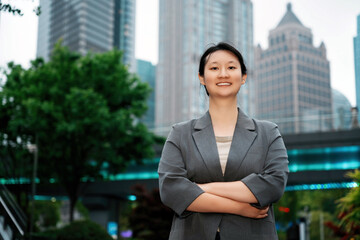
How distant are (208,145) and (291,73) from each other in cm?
12377

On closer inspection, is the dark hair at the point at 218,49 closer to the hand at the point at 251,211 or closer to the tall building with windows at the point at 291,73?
the hand at the point at 251,211

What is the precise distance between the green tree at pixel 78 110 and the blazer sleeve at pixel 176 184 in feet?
48.9

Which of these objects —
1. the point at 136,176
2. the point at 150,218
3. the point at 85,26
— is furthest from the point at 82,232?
the point at 85,26

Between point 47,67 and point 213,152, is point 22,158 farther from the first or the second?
point 213,152

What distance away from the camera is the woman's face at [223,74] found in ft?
10.1

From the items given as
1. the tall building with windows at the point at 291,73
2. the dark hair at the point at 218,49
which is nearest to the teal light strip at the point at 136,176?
the dark hair at the point at 218,49

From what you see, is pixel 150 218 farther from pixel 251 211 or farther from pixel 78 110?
pixel 251 211

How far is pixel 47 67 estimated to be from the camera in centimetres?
1919

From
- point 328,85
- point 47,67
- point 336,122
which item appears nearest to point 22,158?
point 47,67

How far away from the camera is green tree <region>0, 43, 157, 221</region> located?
17.7 meters

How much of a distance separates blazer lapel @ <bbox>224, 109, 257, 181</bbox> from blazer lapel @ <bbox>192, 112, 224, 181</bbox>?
0.22 feet

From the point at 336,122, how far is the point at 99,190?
15.6m

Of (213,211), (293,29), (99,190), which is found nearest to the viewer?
(213,211)

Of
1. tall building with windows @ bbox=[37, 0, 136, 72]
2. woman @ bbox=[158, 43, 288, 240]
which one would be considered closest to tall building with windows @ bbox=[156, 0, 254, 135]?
tall building with windows @ bbox=[37, 0, 136, 72]
